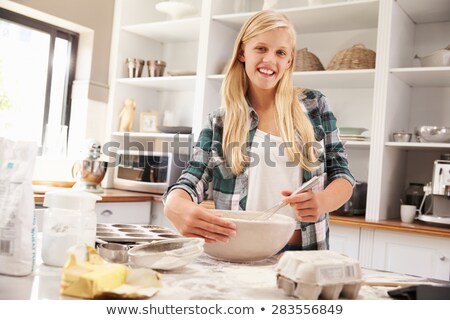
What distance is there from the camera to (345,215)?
2668mm

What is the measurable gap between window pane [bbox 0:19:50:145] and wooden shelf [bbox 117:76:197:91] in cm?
54

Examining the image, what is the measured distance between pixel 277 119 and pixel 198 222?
0.52 metres

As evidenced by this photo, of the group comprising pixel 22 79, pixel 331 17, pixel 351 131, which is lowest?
pixel 351 131

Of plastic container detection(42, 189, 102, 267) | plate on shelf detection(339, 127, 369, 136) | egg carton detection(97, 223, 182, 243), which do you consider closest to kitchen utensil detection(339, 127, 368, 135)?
plate on shelf detection(339, 127, 369, 136)

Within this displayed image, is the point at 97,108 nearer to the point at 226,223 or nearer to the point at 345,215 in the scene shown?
the point at 345,215

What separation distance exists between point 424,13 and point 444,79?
0.39 metres

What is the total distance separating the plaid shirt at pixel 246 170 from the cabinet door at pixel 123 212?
1.52 m

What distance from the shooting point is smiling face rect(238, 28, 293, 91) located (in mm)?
1407

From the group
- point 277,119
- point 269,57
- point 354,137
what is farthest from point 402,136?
point 269,57

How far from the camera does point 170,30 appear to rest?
11.9 feet

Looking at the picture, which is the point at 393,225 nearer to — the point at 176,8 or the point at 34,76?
the point at 176,8

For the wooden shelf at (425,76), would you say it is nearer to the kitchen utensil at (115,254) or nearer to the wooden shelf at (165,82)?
the wooden shelf at (165,82)

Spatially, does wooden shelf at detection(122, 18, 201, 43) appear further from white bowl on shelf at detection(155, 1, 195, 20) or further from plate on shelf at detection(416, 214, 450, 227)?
plate on shelf at detection(416, 214, 450, 227)
